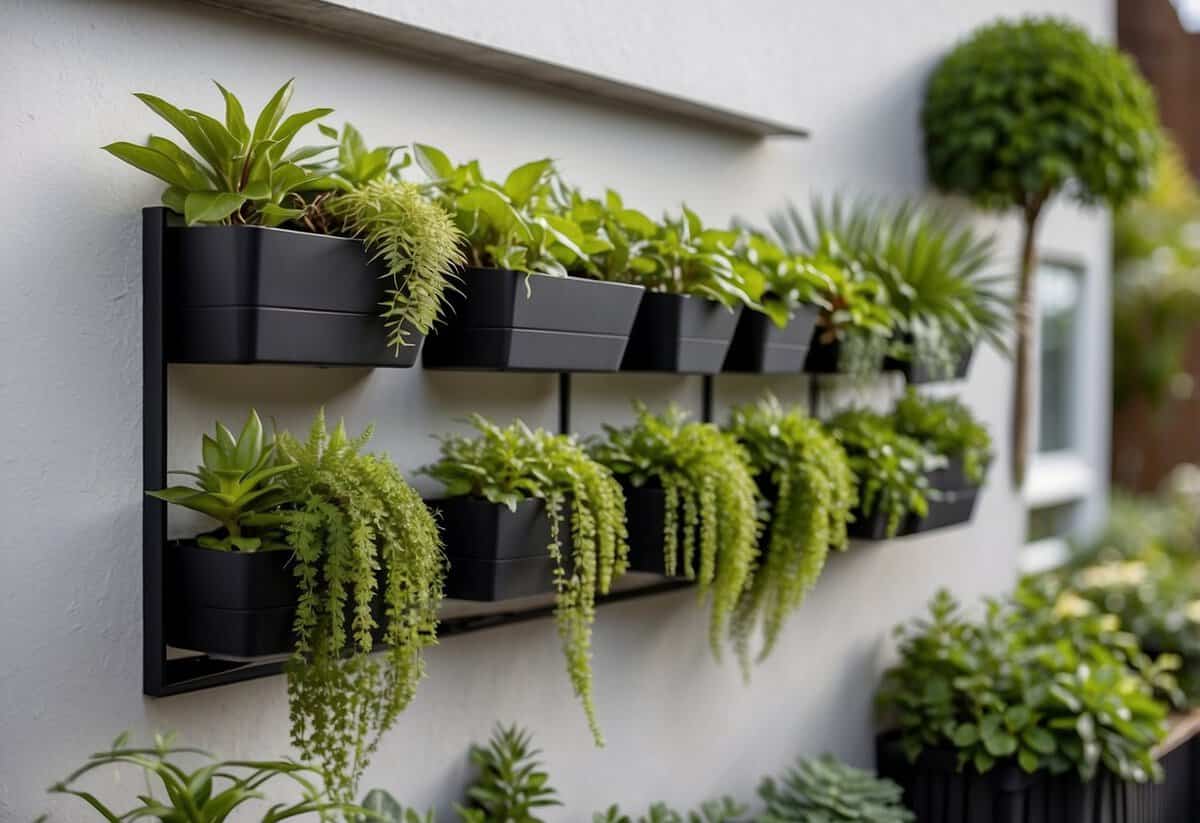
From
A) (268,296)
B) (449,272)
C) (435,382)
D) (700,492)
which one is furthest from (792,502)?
(268,296)

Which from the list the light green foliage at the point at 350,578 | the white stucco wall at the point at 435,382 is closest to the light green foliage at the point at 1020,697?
the white stucco wall at the point at 435,382

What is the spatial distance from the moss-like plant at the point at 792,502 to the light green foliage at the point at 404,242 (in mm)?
873

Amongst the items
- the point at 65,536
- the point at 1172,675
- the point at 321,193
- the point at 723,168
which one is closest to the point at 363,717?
the point at 65,536

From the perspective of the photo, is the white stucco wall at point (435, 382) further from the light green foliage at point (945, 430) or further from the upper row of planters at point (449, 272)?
the light green foliage at point (945, 430)

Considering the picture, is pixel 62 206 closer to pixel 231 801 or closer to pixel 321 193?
pixel 321 193

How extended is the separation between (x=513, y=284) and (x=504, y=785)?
89 centimetres

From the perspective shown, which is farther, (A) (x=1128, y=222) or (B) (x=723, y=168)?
(A) (x=1128, y=222)

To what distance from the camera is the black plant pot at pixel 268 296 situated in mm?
1535

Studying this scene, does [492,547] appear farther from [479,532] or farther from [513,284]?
[513,284]

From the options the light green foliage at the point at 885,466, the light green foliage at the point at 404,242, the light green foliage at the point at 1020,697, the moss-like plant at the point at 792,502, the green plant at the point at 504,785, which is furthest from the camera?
the light green foliage at the point at 1020,697

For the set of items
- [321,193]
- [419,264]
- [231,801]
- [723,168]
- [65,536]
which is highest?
[723,168]

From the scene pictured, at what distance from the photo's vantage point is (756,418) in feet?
7.90

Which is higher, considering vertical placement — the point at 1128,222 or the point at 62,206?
the point at 1128,222

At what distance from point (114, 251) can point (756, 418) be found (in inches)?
50.4
